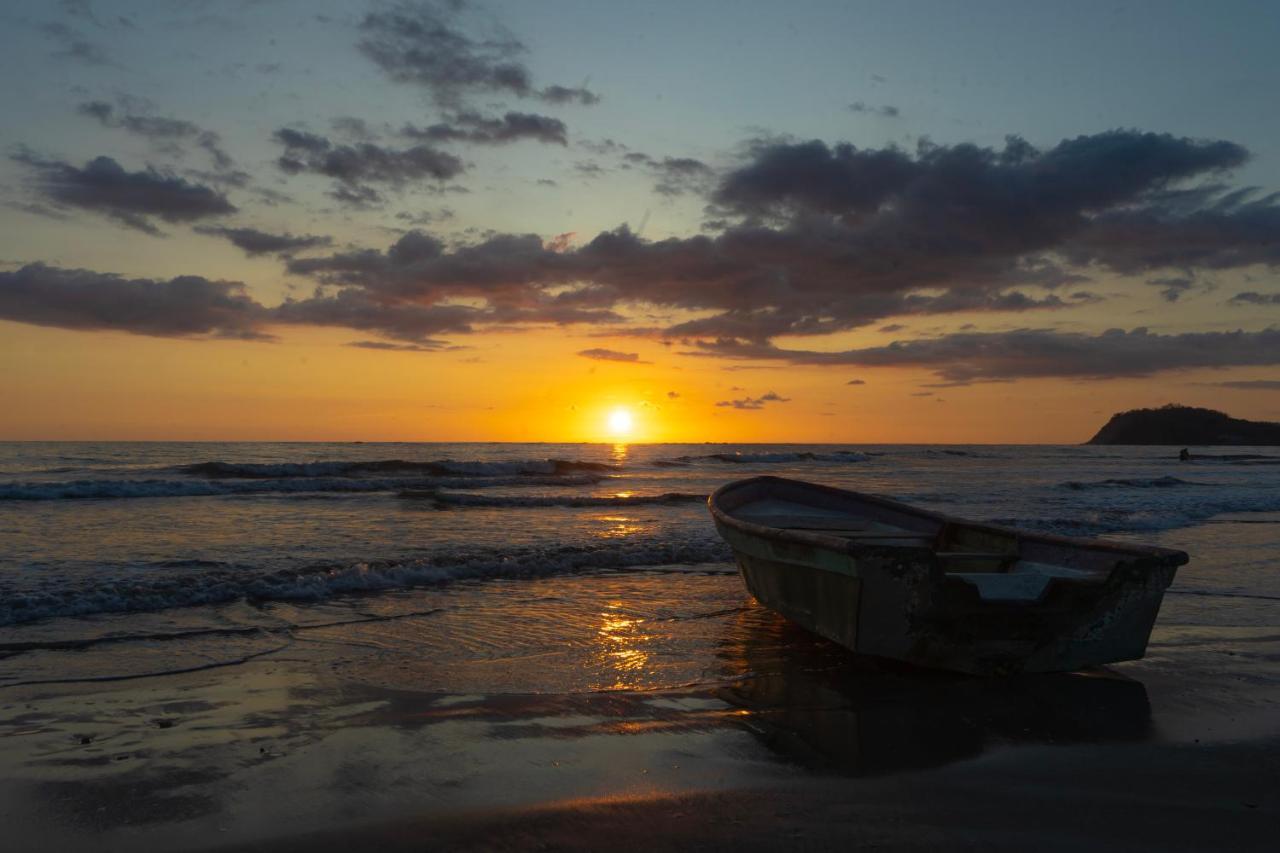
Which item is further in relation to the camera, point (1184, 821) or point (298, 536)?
point (298, 536)

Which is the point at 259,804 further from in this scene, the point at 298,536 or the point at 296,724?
the point at 298,536

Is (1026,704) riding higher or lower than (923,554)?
lower

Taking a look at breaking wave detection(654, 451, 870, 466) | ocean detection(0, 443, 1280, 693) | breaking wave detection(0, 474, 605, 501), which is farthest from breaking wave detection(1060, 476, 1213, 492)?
breaking wave detection(654, 451, 870, 466)

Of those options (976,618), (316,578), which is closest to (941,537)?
→ (976,618)

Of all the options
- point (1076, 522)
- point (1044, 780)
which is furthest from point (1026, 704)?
point (1076, 522)

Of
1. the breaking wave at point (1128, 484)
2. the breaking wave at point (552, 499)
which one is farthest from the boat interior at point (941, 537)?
the breaking wave at point (1128, 484)

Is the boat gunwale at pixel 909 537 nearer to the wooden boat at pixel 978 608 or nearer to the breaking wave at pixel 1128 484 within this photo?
the wooden boat at pixel 978 608

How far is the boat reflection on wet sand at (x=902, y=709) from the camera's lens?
459 cm

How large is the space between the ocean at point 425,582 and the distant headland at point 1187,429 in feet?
391

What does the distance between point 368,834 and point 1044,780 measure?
3.09 m

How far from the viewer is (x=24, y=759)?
431cm

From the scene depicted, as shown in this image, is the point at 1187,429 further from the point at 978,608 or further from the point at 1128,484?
the point at 978,608

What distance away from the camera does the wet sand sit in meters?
3.51

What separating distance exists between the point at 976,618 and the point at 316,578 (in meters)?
7.31
